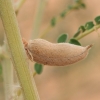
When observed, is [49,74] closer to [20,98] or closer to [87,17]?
[87,17]

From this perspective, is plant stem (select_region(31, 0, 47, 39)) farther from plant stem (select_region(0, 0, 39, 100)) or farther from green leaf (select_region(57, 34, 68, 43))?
plant stem (select_region(0, 0, 39, 100))

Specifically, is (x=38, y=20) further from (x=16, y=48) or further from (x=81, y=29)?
(x=16, y=48)

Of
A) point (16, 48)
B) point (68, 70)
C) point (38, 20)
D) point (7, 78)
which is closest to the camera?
point (16, 48)

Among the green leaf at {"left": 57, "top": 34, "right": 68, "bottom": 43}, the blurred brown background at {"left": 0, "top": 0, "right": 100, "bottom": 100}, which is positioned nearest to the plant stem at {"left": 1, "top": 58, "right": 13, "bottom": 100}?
the green leaf at {"left": 57, "top": 34, "right": 68, "bottom": 43}

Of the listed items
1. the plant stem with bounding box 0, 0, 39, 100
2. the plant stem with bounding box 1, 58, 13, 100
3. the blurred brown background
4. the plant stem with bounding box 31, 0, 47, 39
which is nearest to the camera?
the plant stem with bounding box 0, 0, 39, 100

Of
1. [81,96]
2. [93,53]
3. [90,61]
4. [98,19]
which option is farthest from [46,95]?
[98,19]

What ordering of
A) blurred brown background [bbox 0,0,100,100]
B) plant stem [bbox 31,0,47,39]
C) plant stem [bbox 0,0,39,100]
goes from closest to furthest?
plant stem [bbox 0,0,39,100]
plant stem [bbox 31,0,47,39]
blurred brown background [bbox 0,0,100,100]

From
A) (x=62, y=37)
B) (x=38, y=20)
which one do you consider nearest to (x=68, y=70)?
(x=38, y=20)
